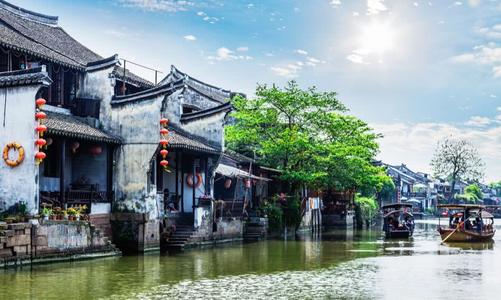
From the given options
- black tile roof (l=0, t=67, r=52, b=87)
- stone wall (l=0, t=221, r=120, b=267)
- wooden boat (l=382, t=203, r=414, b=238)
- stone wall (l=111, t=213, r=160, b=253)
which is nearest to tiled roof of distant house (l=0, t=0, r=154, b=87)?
black tile roof (l=0, t=67, r=52, b=87)

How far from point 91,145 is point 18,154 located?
4799 mm

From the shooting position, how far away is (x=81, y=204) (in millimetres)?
24000

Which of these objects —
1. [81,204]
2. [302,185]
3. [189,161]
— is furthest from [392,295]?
[302,185]

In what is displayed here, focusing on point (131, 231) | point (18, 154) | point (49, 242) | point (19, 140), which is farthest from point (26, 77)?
point (131, 231)

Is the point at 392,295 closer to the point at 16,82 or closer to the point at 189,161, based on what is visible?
the point at 16,82

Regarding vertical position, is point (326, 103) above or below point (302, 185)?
above

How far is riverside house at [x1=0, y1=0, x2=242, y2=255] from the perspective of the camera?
21.0 metres

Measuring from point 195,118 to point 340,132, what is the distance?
12865 millimetres

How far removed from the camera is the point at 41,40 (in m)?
29.0

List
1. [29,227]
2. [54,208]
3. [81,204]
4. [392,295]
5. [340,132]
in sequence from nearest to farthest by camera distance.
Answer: [392,295]
[29,227]
[54,208]
[81,204]
[340,132]

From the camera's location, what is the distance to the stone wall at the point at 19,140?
823 inches

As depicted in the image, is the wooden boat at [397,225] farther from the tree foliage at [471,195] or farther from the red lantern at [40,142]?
the tree foliage at [471,195]

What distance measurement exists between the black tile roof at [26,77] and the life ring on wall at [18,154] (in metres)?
2.05

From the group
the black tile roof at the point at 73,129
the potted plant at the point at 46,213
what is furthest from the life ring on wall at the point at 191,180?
the potted plant at the point at 46,213
